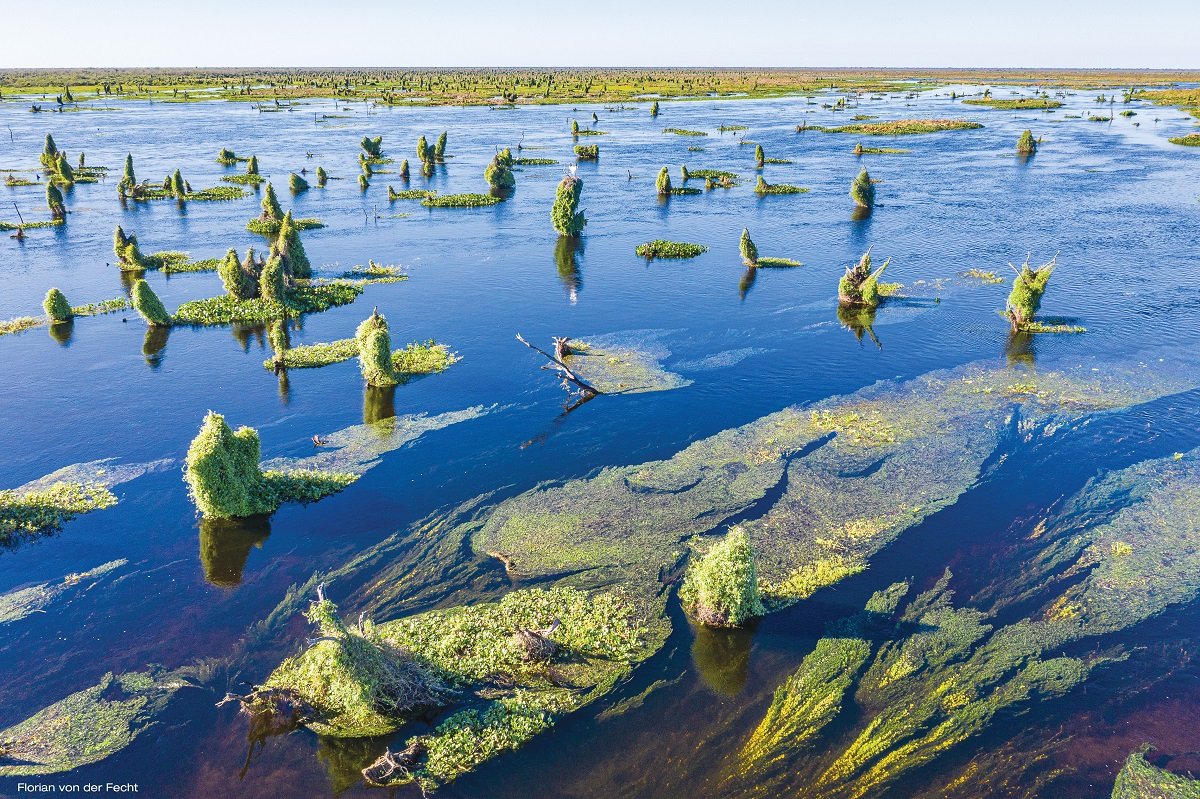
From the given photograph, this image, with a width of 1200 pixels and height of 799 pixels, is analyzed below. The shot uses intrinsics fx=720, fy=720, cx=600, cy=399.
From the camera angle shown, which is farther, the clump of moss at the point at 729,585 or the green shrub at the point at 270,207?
the green shrub at the point at 270,207

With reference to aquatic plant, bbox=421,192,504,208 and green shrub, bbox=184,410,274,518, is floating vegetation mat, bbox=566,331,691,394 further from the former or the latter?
Answer: aquatic plant, bbox=421,192,504,208

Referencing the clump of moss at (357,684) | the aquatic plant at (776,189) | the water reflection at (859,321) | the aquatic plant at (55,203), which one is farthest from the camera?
the aquatic plant at (776,189)

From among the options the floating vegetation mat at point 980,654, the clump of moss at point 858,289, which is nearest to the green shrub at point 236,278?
the clump of moss at point 858,289

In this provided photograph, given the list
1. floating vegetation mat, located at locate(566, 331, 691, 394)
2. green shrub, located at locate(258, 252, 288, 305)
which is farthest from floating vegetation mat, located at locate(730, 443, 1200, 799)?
green shrub, located at locate(258, 252, 288, 305)

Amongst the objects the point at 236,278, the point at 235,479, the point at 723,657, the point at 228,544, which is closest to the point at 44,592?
the point at 228,544

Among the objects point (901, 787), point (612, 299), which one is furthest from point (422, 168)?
point (901, 787)

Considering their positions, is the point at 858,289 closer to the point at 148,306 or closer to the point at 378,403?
the point at 378,403

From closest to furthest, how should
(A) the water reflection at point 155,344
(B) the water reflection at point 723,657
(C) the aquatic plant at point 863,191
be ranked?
1. (B) the water reflection at point 723,657
2. (A) the water reflection at point 155,344
3. (C) the aquatic plant at point 863,191

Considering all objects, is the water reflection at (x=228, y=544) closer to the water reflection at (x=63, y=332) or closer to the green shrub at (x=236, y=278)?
the water reflection at (x=63, y=332)
